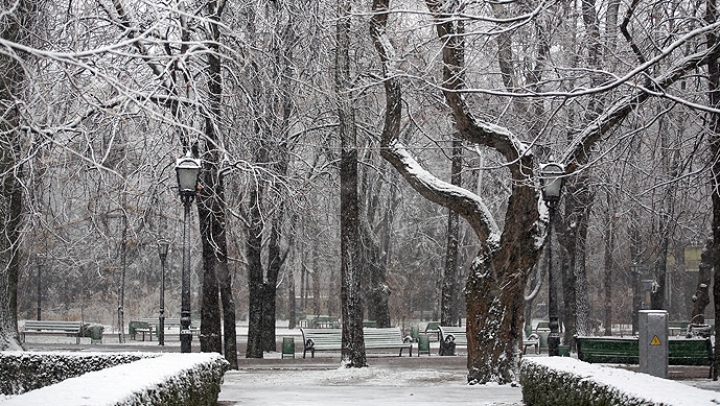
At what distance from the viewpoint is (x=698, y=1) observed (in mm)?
11945

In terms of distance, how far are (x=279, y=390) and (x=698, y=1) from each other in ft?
29.5

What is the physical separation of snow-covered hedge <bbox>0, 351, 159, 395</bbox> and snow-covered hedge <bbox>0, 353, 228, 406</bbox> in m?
1.60

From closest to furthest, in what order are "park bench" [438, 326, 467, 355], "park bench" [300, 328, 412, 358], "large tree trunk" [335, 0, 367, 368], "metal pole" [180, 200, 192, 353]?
"metal pole" [180, 200, 192, 353] → "large tree trunk" [335, 0, 367, 368] → "park bench" [300, 328, 412, 358] → "park bench" [438, 326, 467, 355]

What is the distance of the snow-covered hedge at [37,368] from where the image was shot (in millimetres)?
13199

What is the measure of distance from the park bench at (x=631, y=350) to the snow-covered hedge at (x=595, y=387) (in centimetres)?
753

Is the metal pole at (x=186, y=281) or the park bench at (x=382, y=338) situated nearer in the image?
the metal pole at (x=186, y=281)

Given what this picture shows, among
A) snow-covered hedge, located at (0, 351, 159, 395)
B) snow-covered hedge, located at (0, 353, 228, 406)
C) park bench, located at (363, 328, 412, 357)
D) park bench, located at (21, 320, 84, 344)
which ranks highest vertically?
snow-covered hedge, located at (0, 353, 228, 406)

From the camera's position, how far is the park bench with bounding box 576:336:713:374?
64.5 feet

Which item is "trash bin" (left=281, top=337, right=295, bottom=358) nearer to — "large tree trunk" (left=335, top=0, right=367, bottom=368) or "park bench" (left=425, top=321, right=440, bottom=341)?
"large tree trunk" (left=335, top=0, right=367, bottom=368)

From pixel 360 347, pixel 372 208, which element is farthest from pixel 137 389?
pixel 372 208

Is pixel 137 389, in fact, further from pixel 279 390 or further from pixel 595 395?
pixel 279 390

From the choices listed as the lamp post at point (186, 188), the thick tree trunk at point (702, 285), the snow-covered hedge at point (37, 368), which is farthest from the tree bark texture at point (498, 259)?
the thick tree trunk at point (702, 285)

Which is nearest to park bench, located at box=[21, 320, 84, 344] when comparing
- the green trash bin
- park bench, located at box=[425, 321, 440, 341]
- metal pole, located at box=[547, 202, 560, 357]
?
the green trash bin

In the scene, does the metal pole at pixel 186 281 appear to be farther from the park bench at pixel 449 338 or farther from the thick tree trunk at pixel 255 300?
the park bench at pixel 449 338
